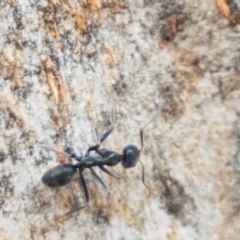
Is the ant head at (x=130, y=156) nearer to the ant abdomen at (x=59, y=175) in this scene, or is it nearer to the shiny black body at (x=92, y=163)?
the shiny black body at (x=92, y=163)

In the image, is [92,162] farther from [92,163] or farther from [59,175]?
[59,175]

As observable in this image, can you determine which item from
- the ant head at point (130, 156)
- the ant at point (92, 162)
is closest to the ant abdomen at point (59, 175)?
the ant at point (92, 162)

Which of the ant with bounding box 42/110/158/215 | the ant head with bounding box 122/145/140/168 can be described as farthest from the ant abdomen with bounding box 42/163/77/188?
the ant head with bounding box 122/145/140/168

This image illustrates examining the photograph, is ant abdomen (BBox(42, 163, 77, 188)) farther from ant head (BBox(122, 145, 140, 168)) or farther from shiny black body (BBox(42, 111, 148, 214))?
ant head (BBox(122, 145, 140, 168))

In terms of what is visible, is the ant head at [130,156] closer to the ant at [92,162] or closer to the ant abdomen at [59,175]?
the ant at [92,162]

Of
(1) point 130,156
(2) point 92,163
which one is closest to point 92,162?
(2) point 92,163
